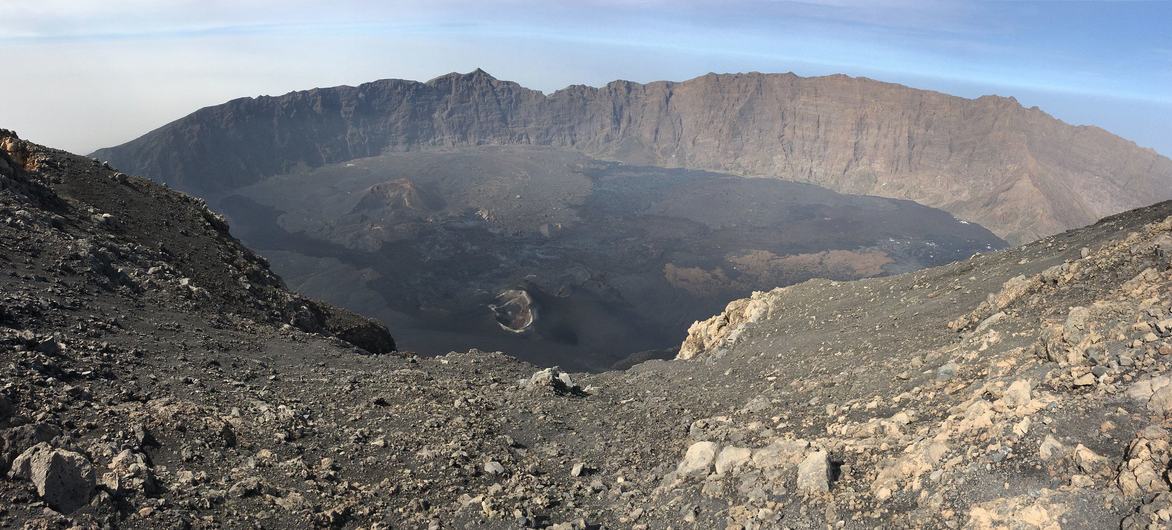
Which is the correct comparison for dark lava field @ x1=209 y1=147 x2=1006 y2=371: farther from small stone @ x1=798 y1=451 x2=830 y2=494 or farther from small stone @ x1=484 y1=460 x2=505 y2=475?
small stone @ x1=798 y1=451 x2=830 y2=494

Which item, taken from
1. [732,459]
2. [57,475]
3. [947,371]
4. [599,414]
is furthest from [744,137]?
[57,475]

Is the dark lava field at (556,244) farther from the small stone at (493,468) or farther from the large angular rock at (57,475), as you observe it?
the large angular rock at (57,475)

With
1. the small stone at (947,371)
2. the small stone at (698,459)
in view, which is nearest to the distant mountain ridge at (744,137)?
the small stone at (947,371)

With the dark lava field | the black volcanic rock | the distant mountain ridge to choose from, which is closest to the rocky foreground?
the black volcanic rock

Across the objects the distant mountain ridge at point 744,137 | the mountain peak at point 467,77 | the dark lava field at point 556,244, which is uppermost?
the mountain peak at point 467,77

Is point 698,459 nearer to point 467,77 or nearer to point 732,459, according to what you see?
point 732,459
